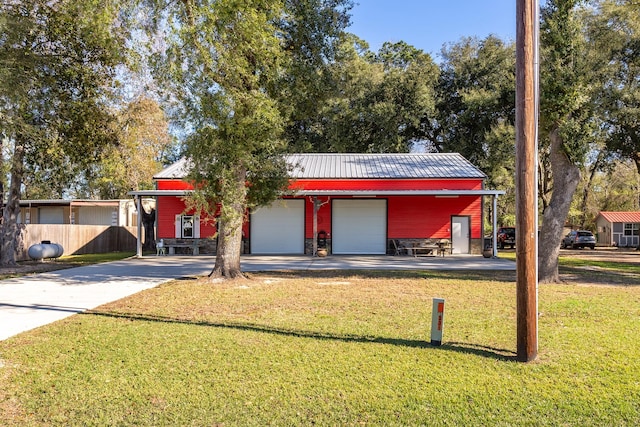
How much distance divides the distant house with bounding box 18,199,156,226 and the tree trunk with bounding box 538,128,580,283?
2517cm

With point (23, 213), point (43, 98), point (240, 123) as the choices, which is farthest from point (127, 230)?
point (240, 123)

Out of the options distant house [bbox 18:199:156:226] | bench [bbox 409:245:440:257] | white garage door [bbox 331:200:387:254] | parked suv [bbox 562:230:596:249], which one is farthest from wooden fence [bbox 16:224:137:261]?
parked suv [bbox 562:230:596:249]

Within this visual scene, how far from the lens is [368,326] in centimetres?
696

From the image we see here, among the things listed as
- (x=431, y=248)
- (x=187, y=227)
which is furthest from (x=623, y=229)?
(x=187, y=227)

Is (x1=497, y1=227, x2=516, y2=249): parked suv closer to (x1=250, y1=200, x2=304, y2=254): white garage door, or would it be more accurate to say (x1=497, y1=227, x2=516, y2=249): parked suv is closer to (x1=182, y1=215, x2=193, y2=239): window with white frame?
(x1=250, y1=200, x2=304, y2=254): white garage door

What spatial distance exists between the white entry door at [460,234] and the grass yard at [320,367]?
13.7m

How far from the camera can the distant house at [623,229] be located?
37812mm

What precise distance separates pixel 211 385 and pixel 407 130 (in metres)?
29.6

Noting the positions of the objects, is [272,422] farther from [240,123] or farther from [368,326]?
[240,123]

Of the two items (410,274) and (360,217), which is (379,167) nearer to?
(360,217)

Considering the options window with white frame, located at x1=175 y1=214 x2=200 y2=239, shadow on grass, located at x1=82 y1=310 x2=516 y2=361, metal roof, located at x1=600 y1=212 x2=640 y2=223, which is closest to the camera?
shadow on grass, located at x1=82 y1=310 x2=516 y2=361

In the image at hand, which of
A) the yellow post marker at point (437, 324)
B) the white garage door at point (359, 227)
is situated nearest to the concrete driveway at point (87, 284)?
the white garage door at point (359, 227)

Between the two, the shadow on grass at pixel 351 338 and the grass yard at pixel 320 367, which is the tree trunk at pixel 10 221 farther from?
the shadow on grass at pixel 351 338

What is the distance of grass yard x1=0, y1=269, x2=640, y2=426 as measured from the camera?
12.8 ft
